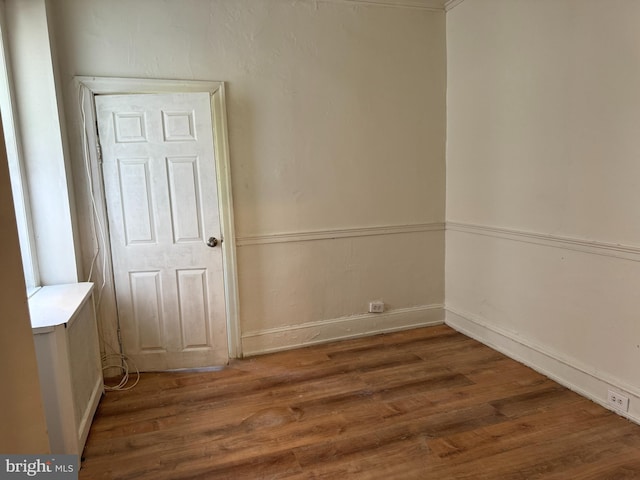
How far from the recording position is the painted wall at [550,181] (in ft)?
7.40

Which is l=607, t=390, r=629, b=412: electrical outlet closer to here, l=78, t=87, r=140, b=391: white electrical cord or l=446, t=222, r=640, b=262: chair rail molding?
l=446, t=222, r=640, b=262: chair rail molding

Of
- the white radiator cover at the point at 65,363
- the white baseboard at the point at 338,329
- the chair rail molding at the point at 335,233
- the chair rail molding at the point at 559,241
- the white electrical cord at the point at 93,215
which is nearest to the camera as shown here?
the white radiator cover at the point at 65,363

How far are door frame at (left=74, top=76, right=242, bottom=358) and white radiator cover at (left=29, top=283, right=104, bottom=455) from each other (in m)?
0.54

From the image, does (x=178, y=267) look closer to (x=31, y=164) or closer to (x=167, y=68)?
(x=31, y=164)

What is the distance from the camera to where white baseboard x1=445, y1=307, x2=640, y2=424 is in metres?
2.34

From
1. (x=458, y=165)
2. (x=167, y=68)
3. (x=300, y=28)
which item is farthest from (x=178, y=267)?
(x=458, y=165)

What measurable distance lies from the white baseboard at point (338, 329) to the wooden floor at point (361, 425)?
8.9 inches

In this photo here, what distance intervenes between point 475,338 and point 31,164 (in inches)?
135

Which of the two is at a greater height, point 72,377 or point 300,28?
point 300,28

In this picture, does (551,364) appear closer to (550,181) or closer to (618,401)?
(618,401)

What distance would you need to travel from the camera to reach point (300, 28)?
3.13m

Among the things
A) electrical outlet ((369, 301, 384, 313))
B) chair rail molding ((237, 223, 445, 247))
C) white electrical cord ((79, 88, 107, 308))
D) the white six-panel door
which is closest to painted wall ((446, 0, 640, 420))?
chair rail molding ((237, 223, 445, 247))

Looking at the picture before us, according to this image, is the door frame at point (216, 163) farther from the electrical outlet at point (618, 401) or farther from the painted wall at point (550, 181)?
the electrical outlet at point (618, 401)

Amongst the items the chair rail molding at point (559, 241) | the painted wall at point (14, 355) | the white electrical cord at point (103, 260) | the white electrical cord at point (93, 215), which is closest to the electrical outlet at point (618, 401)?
the chair rail molding at point (559, 241)
